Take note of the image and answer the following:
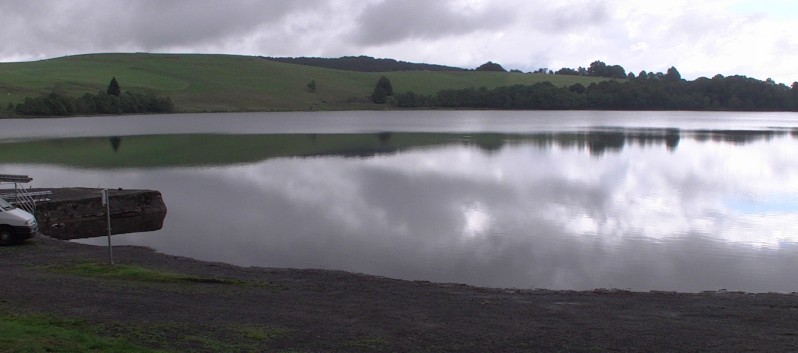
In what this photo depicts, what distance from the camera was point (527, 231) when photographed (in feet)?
76.0

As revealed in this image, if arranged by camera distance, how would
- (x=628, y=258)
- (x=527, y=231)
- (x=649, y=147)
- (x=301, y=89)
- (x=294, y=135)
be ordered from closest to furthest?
(x=628, y=258) → (x=527, y=231) → (x=649, y=147) → (x=294, y=135) → (x=301, y=89)

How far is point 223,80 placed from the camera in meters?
158

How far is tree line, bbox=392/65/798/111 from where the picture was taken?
6245 inches

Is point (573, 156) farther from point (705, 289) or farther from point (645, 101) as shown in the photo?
point (645, 101)

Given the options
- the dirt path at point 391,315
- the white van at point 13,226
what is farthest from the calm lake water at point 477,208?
the white van at point 13,226

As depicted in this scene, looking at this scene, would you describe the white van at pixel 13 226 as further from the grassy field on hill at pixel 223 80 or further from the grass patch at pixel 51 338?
the grassy field on hill at pixel 223 80

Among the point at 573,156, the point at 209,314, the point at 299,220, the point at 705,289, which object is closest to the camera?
the point at 209,314

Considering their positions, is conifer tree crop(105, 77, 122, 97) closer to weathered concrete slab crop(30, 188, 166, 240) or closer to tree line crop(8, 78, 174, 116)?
tree line crop(8, 78, 174, 116)

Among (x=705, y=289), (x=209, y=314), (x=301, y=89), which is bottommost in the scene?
(x=705, y=289)

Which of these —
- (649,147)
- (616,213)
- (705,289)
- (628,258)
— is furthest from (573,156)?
(705,289)

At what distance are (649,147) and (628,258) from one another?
43919 mm

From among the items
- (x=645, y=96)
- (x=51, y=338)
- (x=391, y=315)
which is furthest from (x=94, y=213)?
(x=645, y=96)

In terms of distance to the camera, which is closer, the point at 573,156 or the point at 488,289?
the point at 488,289

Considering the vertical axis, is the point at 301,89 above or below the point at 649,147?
A: above
